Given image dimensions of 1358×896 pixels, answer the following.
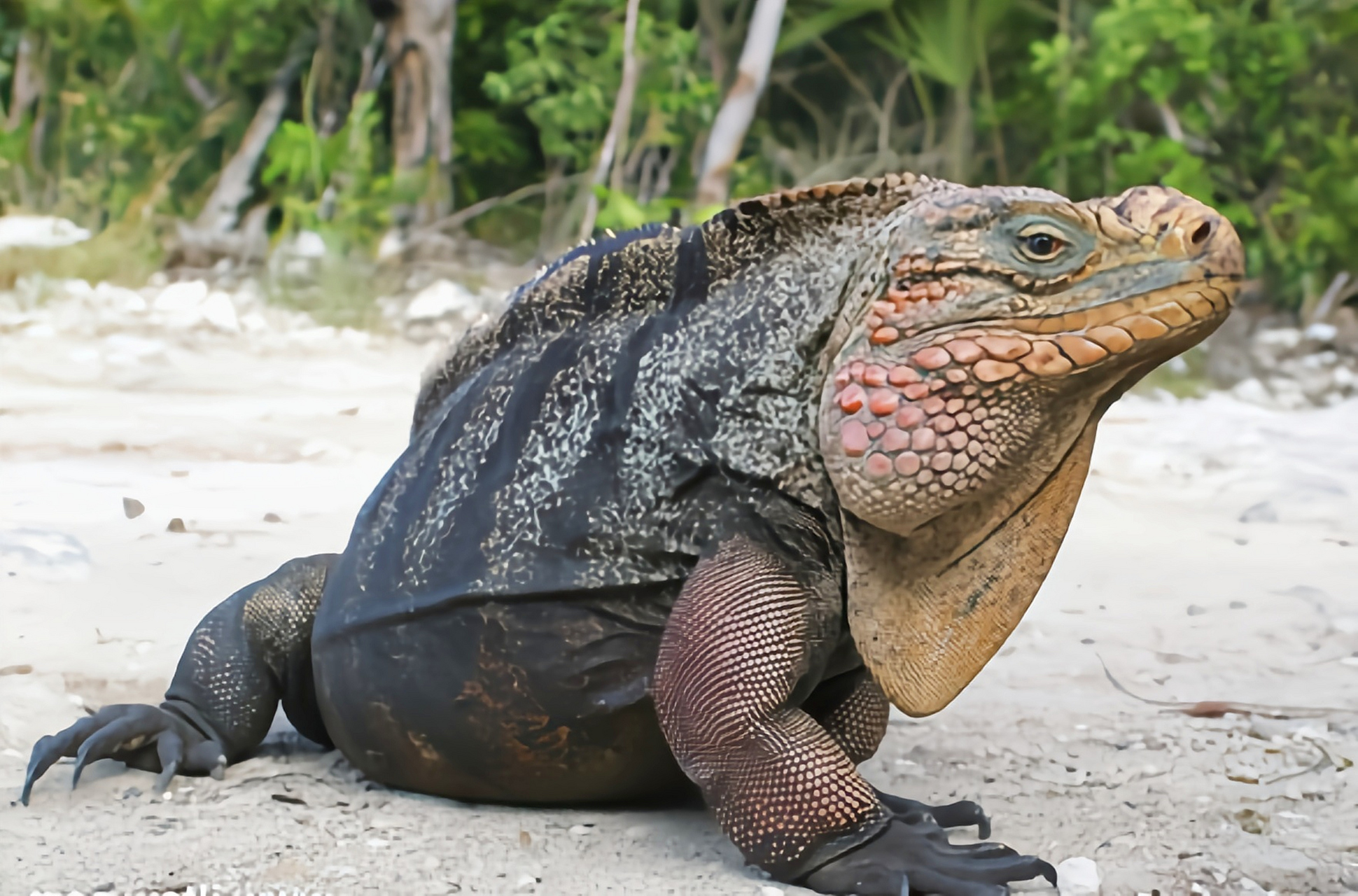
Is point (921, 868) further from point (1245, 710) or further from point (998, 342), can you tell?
point (1245, 710)

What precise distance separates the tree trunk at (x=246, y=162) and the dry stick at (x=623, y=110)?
101 inches

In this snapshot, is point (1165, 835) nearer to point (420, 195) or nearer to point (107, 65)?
point (420, 195)

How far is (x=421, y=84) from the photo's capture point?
11000 millimetres

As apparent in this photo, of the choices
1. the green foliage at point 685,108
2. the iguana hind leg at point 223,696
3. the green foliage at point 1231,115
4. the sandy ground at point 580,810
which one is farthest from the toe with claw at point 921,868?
the green foliage at point 1231,115

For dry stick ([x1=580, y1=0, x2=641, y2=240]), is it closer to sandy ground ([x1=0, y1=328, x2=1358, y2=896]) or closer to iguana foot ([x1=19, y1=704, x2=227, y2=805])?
sandy ground ([x1=0, y1=328, x2=1358, y2=896])

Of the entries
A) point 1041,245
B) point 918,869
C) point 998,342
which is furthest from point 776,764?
point 1041,245

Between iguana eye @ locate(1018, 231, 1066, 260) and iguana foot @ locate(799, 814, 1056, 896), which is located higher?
iguana eye @ locate(1018, 231, 1066, 260)

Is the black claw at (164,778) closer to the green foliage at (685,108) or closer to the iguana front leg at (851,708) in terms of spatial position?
the iguana front leg at (851,708)

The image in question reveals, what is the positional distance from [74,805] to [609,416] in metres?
1.58

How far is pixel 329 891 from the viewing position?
9.08ft

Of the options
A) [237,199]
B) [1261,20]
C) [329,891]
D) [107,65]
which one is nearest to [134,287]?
[237,199]

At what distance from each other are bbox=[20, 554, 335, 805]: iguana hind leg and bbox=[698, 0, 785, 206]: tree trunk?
7.83m

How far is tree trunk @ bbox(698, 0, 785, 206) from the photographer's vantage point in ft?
36.2

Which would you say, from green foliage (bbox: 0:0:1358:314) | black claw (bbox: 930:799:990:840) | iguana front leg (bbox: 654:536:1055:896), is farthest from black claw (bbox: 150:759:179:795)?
green foliage (bbox: 0:0:1358:314)
